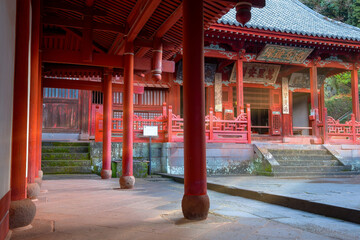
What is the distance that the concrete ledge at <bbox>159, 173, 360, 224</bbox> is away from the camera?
359cm

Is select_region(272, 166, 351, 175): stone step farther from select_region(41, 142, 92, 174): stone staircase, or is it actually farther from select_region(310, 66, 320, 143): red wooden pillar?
select_region(41, 142, 92, 174): stone staircase

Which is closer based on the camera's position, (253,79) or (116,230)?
(116,230)

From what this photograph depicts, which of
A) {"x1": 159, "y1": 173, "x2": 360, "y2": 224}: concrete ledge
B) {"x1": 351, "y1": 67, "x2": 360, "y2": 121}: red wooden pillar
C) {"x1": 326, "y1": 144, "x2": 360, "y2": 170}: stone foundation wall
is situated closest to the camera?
{"x1": 159, "y1": 173, "x2": 360, "y2": 224}: concrete ledge

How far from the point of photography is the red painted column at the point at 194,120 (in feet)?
11.4

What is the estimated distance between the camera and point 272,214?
398cm

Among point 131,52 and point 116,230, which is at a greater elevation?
point 131,52

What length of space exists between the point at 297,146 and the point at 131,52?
6.68m

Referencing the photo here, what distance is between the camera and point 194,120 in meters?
3.56

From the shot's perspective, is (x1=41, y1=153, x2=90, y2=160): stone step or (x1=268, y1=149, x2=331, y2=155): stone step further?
(x1=268, y1=149, x2=331, y2=155): stone step

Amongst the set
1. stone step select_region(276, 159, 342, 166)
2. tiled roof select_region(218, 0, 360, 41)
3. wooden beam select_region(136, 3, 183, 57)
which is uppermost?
tiled roof select_region(218, 0, 360, 41)

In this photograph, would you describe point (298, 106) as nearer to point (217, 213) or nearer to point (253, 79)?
point (253, 79)

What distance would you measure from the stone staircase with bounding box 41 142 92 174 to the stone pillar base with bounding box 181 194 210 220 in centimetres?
669

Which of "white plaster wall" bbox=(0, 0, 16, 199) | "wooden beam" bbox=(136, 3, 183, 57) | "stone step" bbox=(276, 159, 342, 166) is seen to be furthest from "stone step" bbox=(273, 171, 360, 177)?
"white plaster wall" bbox=(0, 0, 16, 199)

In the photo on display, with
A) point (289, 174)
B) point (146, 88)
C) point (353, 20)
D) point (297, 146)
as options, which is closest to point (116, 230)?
point (289, 174)
